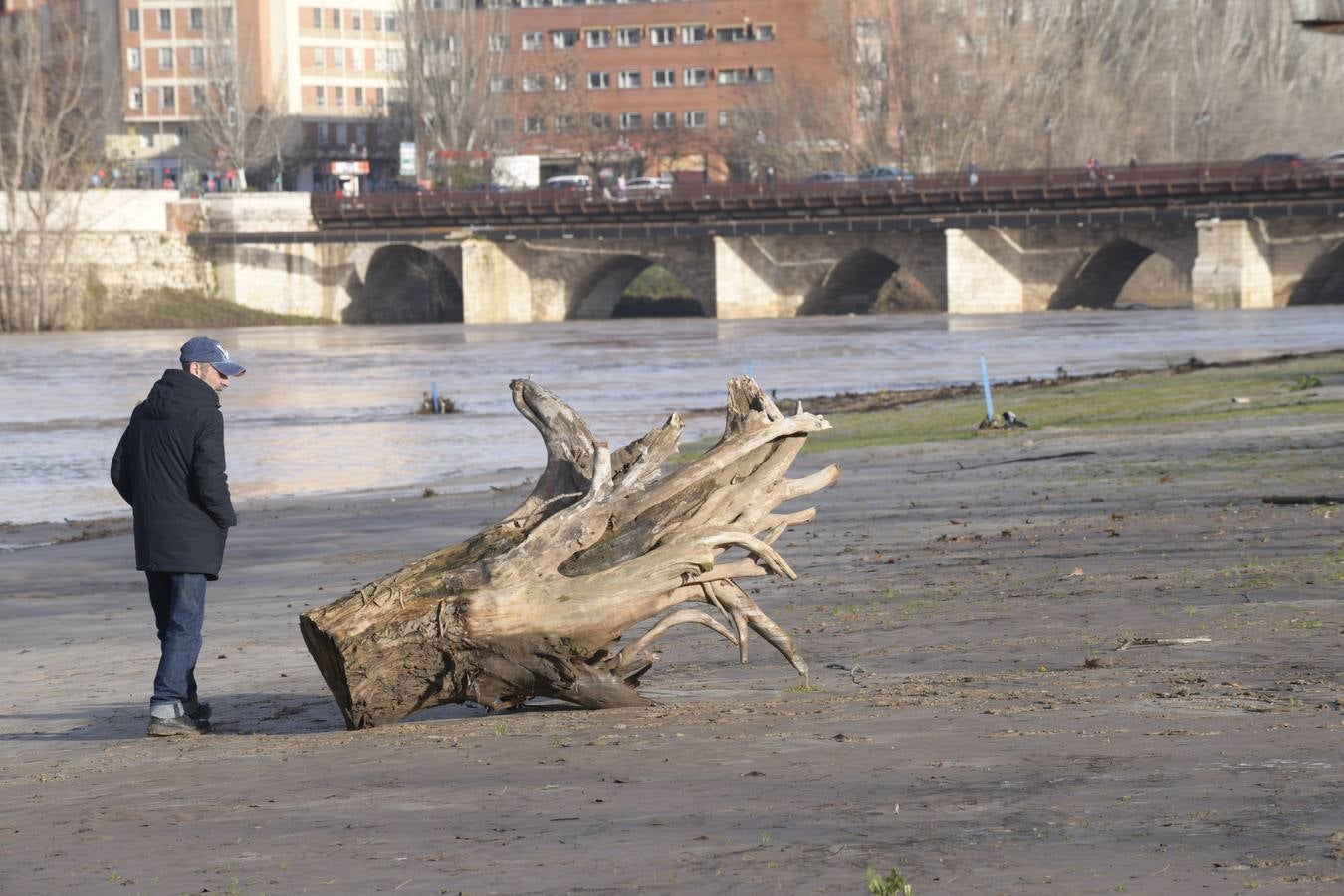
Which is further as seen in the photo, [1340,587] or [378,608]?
[1340,587]

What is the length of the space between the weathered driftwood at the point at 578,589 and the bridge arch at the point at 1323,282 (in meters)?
67.1

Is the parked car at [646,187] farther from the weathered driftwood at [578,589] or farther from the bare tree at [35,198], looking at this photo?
the weathered driftwood at [578,589]

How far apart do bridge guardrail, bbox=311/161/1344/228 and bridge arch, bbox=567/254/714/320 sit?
307 cm

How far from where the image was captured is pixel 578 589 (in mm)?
8523

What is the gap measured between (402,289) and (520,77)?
76.8ft

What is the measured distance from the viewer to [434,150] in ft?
339

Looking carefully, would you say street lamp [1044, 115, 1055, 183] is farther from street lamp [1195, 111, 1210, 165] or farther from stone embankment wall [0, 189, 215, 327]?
stone embankment wall [0, 189, 215, 327]

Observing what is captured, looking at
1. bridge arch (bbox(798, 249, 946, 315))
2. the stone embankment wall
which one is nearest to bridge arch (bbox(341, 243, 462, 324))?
the stone embankment wall

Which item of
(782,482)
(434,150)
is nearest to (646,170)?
(434,150)

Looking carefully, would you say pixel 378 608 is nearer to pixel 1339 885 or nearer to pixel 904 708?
pixel 904 708

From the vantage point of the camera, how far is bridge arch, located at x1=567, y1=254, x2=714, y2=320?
8656 cm

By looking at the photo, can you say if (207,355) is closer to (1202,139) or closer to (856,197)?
(856,197)

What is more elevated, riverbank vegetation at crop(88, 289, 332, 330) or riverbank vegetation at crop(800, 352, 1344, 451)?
riverbank vegetation at crop(88, 289, 332, 330)

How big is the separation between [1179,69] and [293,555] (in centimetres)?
7825
